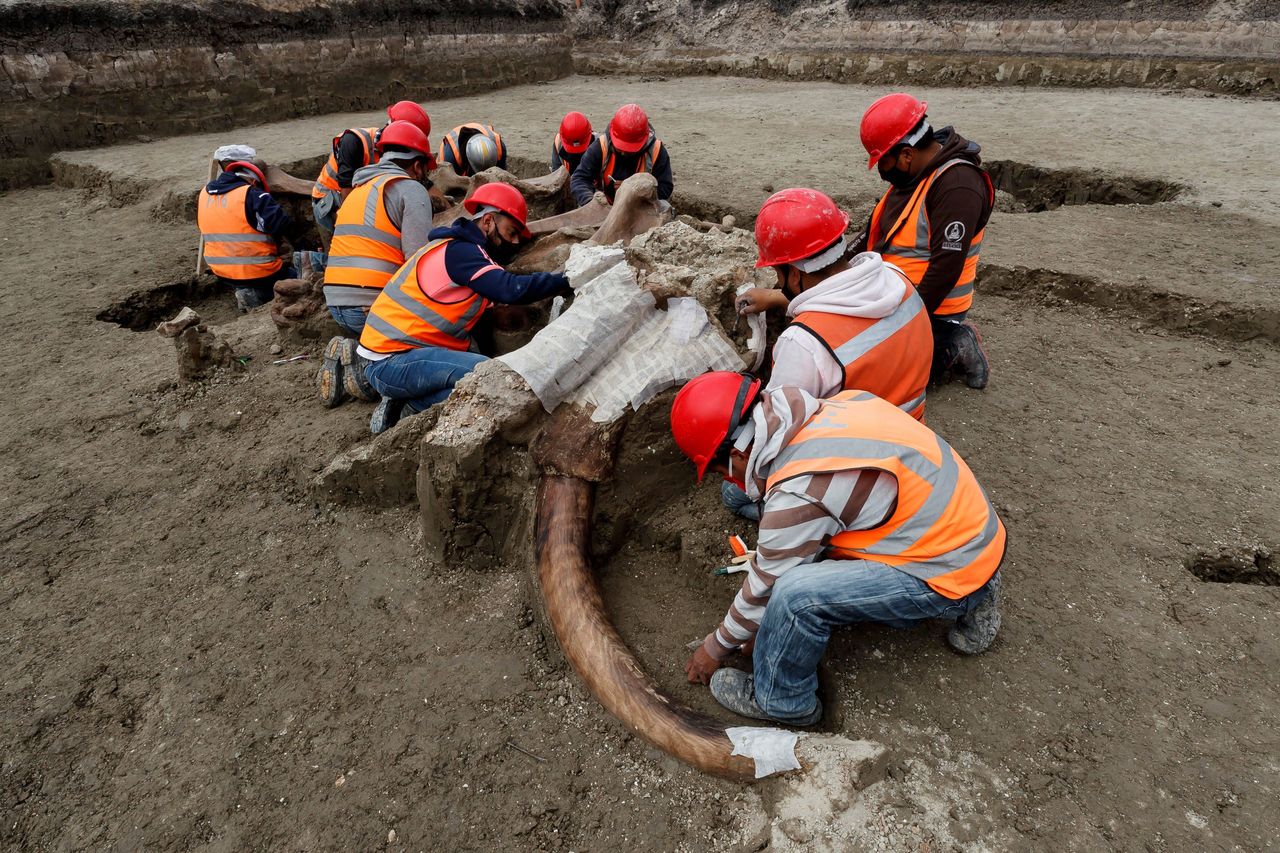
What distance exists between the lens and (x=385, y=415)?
3.79 meters

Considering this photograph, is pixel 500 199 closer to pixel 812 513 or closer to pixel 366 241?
pixel 366 241

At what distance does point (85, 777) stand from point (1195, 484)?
4413 millimetres

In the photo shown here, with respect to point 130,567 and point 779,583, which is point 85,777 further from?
point 779,583

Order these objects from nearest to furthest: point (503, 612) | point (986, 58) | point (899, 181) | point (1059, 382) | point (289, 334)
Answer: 1. point (503, 612)
2. point (899, 181)
3. point (1059, 382)
4. point (289, 334)
5. point (986, 58)

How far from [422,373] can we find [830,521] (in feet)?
7.91

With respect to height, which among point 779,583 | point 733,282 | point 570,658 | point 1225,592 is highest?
point 733,282

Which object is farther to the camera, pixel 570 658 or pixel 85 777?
pixel 570 658

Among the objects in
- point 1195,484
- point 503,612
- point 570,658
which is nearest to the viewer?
point 570,658

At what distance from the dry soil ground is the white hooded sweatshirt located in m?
0.64

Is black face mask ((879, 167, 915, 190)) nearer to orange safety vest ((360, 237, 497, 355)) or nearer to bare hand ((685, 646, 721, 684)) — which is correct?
orange safety vest ((360, 237, 497, 355))

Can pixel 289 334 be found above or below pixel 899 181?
below

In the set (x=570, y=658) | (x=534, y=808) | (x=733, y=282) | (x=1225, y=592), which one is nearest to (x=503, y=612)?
(x=570, y=658)

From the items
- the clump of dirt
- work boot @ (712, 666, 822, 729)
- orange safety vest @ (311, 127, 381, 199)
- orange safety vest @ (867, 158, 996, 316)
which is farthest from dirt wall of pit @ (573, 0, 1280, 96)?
work boot @ (712, 666, 822, 729)

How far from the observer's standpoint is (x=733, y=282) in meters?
3.15
